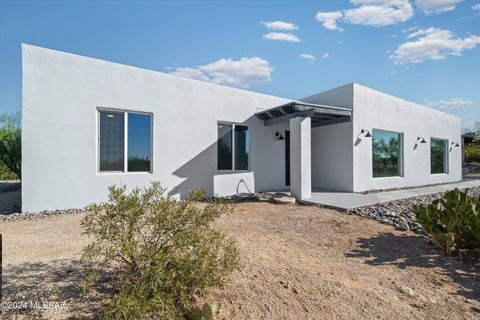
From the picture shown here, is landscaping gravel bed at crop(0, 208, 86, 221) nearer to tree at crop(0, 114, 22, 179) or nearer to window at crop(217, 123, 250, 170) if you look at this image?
window at crop(217, 123, 250, 170)

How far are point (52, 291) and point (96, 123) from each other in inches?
225

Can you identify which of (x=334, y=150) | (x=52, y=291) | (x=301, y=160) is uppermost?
(x=334, y=150)

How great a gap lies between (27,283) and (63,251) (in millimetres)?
1181

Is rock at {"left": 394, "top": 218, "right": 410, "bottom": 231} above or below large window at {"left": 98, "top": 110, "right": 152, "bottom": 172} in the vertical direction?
below

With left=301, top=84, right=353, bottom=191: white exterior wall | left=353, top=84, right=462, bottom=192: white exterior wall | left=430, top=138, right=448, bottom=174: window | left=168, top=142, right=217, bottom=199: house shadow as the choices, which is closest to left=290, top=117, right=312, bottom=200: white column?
left=301, top=84, right=353, bottom=191: white exterior wall

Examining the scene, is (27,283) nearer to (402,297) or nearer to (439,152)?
(402,297)

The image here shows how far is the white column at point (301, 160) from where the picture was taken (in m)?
8.73

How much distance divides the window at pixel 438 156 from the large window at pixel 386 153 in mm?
3839

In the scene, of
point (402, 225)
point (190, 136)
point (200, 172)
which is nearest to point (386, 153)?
point (402, 225)

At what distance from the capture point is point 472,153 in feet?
87.0

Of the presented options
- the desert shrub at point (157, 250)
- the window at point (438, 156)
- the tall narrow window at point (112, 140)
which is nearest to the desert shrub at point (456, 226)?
the desert shrub at point (157, 250)

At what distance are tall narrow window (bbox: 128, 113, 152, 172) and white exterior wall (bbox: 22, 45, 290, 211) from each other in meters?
0.21

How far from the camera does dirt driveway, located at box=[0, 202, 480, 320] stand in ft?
8.55

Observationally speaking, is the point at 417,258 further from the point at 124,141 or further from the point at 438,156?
the point at 438,156
